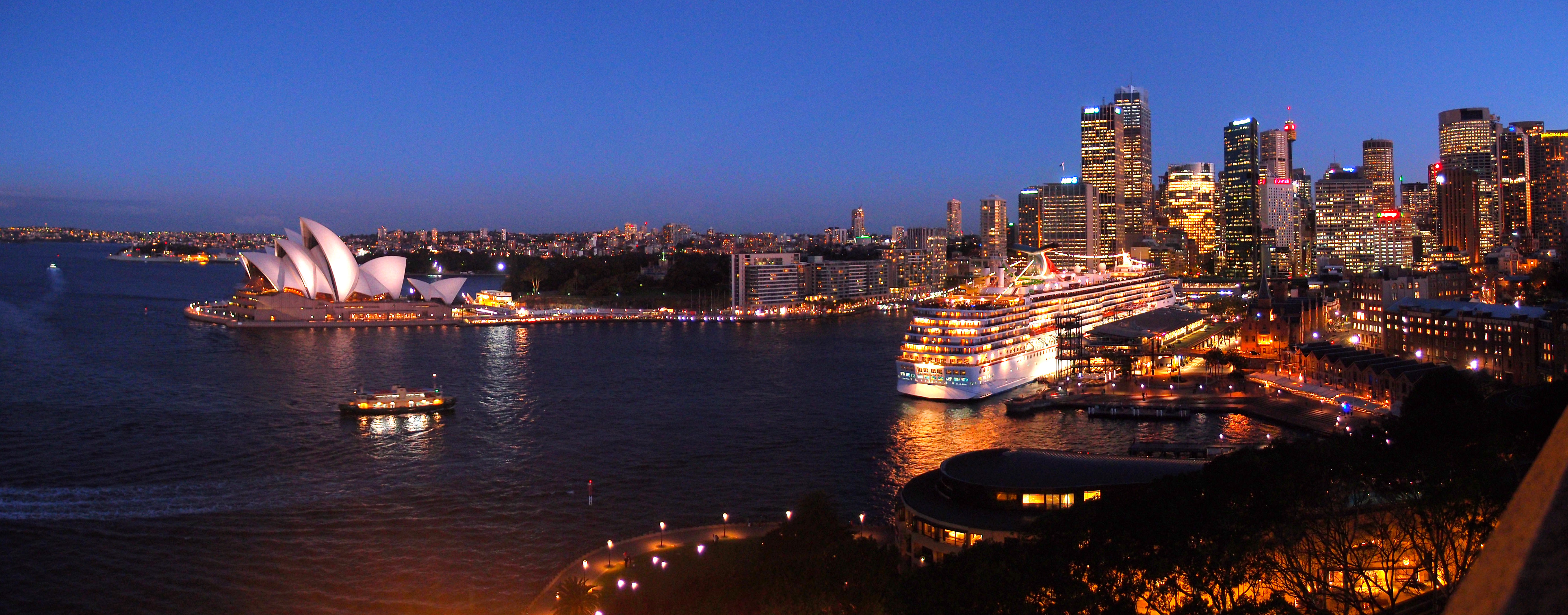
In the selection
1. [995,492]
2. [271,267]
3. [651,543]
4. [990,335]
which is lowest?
[651,543]

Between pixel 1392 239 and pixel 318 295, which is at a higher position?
pixel 1392 239

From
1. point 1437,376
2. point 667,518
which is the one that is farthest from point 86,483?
point 1437,376

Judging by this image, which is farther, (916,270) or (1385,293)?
(916,270)

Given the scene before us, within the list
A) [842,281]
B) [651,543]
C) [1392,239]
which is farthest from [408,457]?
[1392,239]

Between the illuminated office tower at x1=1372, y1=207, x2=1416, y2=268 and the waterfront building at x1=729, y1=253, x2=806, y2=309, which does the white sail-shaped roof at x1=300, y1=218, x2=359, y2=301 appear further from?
the illuminated office tower at x1=1372, y1=207, x2=1416, y2=268

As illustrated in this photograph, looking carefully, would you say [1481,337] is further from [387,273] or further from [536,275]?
[536,275]

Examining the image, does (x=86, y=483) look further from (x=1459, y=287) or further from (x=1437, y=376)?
(x=1459, y=287)
